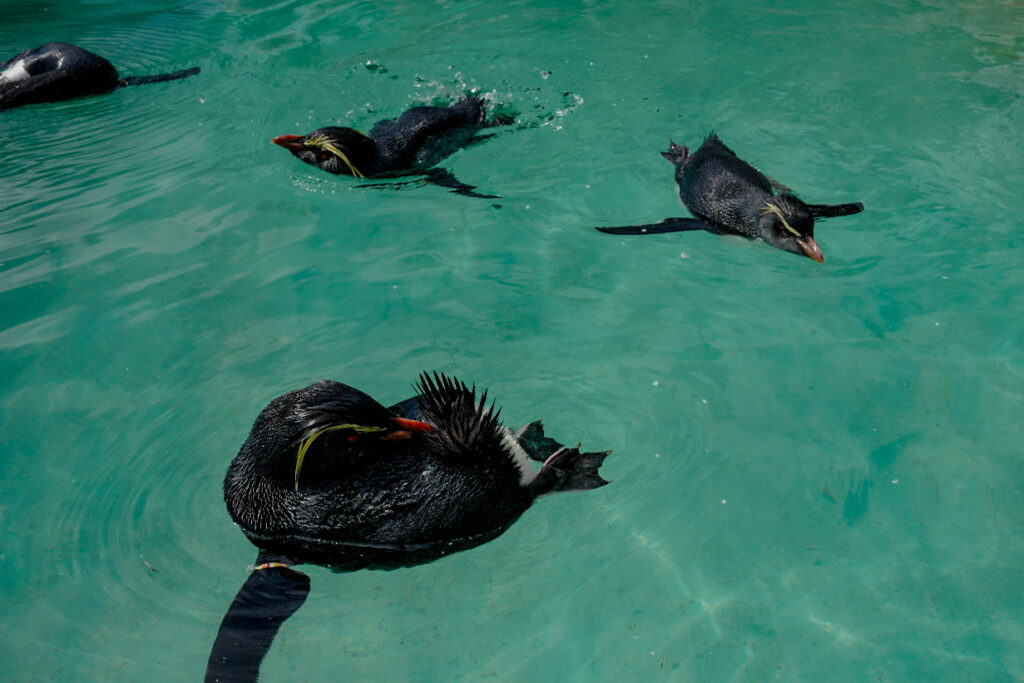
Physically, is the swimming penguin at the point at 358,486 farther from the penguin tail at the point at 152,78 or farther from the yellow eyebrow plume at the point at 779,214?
the penguin tail at the point at 152,78

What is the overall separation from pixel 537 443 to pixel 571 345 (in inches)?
35.2

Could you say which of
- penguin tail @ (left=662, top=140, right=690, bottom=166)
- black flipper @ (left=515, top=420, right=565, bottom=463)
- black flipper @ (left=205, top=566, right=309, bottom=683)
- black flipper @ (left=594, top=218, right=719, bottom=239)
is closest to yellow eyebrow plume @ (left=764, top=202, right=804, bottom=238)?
black flipper @ (left=594, top=218, right=719, bottom=239)

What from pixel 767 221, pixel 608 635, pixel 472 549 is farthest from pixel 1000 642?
pixel 767 221

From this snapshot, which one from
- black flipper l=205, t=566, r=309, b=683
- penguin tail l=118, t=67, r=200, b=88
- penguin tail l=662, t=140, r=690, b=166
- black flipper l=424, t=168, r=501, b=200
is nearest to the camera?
black flipper l=205, t=566, r=309, b=683

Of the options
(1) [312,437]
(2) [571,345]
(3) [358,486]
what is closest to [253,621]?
(3) [358,486]

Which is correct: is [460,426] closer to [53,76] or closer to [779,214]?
[779,214]

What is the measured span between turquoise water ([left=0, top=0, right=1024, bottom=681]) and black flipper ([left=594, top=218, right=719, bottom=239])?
7cm

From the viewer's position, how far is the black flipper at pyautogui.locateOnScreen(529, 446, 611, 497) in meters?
3.40

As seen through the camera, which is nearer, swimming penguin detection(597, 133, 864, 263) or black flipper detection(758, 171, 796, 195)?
swimming penguin detection(597, 133, 864, 263)

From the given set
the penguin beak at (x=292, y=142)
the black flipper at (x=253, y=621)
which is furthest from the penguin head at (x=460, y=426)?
the penguin beak at (x=292, y=142)

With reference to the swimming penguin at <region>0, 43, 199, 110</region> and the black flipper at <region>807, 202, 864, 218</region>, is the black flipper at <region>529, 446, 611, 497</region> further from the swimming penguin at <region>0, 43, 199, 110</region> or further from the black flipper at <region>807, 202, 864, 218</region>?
the swimming penguin at <region>0, 43, 199, 110</region>

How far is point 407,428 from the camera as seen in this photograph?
312 cm

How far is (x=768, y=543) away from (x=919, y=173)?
3.64m

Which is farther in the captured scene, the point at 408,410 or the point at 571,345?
the point at 571,345
